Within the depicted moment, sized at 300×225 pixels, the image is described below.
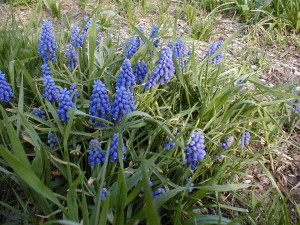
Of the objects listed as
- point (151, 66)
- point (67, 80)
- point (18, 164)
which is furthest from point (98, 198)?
point (151, 66)

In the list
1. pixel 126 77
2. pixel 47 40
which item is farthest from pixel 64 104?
pixel 47 40

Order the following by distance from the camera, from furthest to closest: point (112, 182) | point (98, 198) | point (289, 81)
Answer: point (289, 81), point (112, 182), point (98, 198)

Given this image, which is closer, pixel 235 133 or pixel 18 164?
pixel 18 164

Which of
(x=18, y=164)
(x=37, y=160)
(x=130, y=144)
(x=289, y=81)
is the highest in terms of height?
(x=18, y=164)

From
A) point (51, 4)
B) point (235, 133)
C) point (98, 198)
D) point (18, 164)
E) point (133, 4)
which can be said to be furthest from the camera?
point (133, 4)

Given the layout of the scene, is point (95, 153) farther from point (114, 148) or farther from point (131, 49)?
point (131, 49)

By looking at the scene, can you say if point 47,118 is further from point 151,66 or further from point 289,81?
point 289,81

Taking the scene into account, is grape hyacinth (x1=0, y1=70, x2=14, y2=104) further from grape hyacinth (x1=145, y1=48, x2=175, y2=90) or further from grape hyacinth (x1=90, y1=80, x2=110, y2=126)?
grape hyacinth (x1=145, y1=48, x2=175, y2=90)

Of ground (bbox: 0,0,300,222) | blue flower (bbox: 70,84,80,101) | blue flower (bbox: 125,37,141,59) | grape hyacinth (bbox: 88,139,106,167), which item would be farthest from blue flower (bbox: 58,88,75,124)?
ground (bbox: 0,0,300,222)
